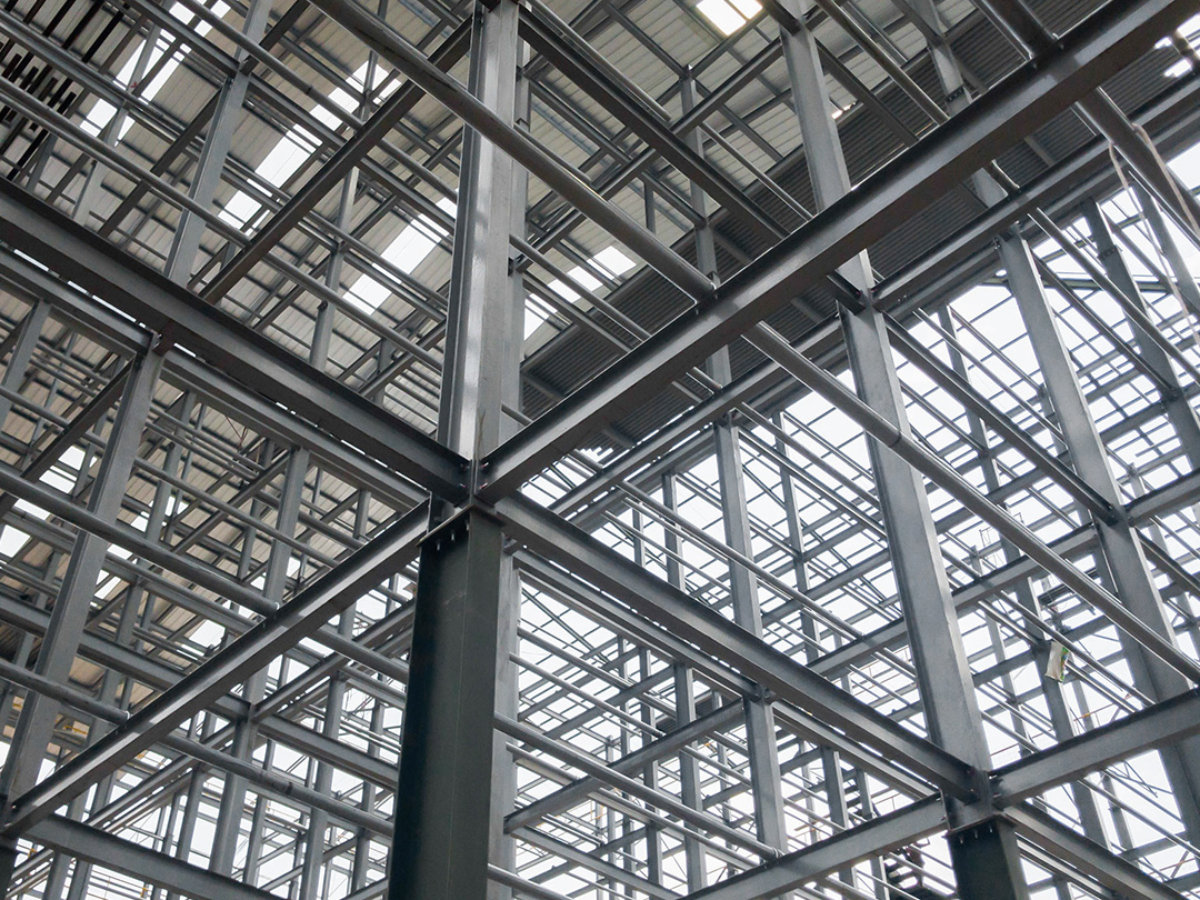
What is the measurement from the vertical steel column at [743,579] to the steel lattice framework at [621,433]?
6 centimetres

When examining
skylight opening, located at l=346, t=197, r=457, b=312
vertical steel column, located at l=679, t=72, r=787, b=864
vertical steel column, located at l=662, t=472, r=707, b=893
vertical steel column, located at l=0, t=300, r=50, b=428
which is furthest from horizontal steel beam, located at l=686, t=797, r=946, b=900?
skylight opening, located at l=346, t=197, r=457, b=312

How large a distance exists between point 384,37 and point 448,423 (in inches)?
91.1

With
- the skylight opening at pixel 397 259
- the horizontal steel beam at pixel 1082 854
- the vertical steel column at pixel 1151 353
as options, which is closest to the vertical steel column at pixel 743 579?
the horizontal steel beam at pixel 1082 854

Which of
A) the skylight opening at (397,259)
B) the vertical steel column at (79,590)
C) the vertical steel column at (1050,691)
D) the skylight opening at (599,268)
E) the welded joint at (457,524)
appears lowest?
the welded joint at (457,524)

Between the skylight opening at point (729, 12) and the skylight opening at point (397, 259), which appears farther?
the skylight opening at point (397, 259)

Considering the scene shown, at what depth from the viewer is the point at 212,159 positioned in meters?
12.0

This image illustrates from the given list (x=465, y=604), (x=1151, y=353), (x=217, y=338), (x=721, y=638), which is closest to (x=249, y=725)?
(x=721, y=638)

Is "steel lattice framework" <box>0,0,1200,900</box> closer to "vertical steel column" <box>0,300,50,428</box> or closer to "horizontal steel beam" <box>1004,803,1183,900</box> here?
"horizontal steel beam" <box>1004,803,1183,900</box>

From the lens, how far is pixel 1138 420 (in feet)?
65.5

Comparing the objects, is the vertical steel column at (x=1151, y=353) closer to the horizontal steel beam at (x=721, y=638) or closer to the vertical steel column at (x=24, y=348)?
the horizontal steel beam at (x=721, y=638)

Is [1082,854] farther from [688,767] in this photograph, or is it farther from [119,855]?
[688,767]

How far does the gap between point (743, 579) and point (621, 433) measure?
854 cm

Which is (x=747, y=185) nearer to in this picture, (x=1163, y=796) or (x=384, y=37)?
(x=1163, y=796)

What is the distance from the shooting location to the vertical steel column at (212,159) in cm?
1114
